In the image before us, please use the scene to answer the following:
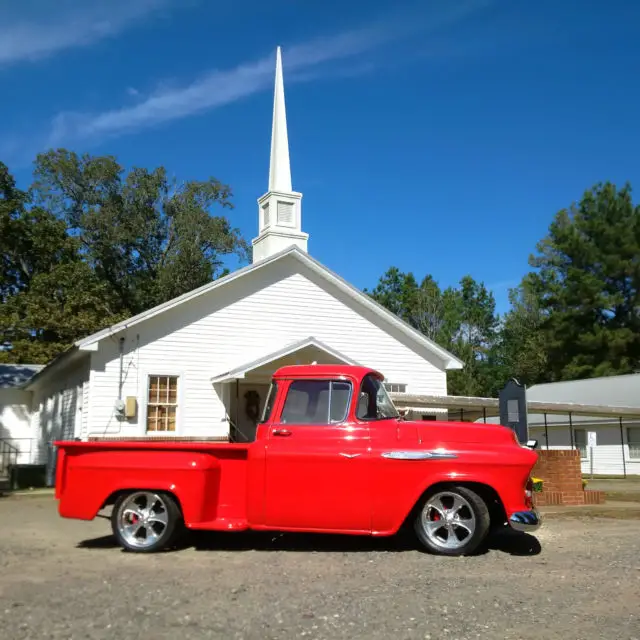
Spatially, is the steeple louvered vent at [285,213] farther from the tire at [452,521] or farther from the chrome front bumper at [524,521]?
the chrome front bumper at [524,521]

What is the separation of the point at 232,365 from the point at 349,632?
1343cm

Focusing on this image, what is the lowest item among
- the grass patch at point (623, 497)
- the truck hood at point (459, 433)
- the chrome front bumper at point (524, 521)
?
the grass patch at point (623, 497)

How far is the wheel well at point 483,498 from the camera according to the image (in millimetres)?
7582

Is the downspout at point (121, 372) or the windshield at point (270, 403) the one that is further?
the downspout at point (121, 372)

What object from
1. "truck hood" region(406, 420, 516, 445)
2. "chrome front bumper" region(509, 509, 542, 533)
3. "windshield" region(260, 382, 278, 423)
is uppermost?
"windshield" region(260, 382, 278, 423)

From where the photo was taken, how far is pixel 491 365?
53125mm

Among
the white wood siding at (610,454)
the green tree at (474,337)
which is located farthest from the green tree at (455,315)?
the white wood siding at (610,454)

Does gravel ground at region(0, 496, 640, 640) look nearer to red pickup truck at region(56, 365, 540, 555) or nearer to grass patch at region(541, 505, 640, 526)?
red pickup truck at region(56, 365, 540, 555)

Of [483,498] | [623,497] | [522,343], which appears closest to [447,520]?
[483,498]

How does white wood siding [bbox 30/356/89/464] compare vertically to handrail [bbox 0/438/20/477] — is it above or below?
above

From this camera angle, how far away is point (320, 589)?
6.01 metres

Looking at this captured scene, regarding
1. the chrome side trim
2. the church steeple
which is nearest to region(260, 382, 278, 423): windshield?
the chrome side trim

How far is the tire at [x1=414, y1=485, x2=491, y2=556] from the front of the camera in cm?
742

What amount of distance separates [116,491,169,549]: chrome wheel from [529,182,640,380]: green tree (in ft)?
128
